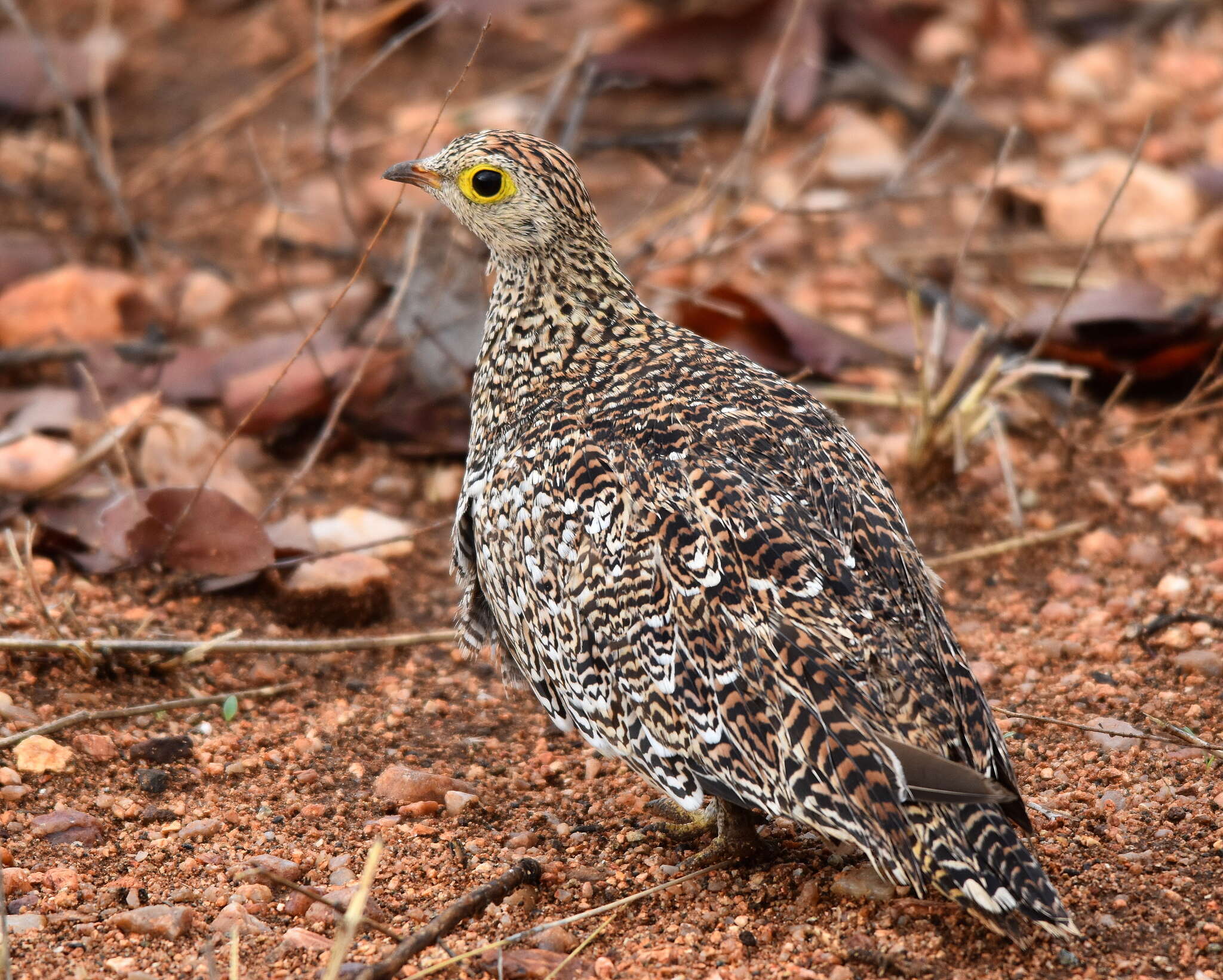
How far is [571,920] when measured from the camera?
12.1 ft

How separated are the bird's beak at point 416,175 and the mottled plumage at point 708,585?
0.41 ft

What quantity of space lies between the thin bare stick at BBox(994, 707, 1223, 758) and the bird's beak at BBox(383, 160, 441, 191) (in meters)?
2.37

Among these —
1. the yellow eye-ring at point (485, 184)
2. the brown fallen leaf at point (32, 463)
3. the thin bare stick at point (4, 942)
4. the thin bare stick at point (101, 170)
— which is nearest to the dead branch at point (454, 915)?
the thin bare stick at point (4, 942)

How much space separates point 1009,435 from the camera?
628 cm

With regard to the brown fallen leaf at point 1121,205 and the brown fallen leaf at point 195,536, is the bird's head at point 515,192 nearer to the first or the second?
the brown fallen leaf at point 195,536

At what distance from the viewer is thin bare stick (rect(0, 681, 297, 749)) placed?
4.24m

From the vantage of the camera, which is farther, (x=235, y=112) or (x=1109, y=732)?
(x=235, y=112)

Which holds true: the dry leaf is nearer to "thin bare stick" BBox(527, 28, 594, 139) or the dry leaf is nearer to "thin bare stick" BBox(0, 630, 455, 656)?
"thin bare stick" BBox(0, 630, 455, 656)

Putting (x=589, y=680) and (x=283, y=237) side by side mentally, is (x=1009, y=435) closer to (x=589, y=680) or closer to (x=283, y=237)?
(x=589, y=680)

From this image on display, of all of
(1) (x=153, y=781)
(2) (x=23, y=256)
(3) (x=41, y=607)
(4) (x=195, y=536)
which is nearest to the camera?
(1) (x=153, y=781)

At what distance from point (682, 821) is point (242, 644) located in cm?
157

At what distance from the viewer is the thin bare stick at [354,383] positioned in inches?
203

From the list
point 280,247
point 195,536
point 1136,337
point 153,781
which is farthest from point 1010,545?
point 280,247

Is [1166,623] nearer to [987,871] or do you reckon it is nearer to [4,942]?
[987,871]
